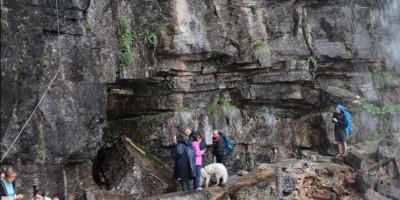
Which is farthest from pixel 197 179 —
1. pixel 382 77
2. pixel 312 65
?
pixel 382 77

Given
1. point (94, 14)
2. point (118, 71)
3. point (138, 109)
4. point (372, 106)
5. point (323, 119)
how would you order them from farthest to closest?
point (372, 106), point (323, 119), point (138, 109), point (118, 71), point (94, 14)

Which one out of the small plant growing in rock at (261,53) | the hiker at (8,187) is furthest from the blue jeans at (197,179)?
the small plant growing in rock at (261,53)

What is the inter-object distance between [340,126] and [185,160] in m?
5.89

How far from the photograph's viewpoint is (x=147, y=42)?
1714cm

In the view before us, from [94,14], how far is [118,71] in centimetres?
190

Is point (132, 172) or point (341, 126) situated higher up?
point (341, 126)

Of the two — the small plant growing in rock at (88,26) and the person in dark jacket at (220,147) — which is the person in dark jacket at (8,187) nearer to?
the small plant growing in rock at (88,26)

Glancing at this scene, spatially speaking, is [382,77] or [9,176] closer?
[9,176]

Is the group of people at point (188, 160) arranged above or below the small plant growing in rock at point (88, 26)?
below

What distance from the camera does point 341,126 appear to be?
16.9m

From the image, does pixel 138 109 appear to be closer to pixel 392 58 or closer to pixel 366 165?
pixel 366 165

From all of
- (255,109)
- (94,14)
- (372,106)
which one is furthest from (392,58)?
(94,14)

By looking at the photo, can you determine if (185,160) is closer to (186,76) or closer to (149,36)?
(149,36)

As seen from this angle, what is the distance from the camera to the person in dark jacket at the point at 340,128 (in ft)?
54.9
